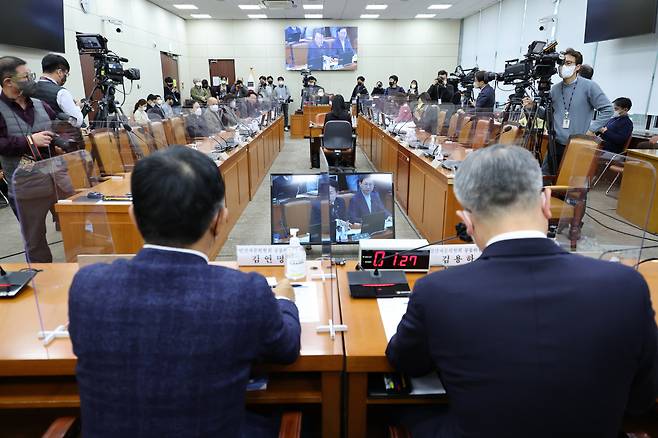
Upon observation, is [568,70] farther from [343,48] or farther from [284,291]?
[343,48]

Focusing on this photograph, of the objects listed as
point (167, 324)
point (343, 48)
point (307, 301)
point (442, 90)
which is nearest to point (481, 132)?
point (307, 301)

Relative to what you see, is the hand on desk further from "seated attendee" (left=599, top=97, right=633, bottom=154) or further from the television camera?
"seated attendee" (left=599, top=97, right=633, bottom=154)

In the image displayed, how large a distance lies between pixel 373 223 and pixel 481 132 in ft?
7.60

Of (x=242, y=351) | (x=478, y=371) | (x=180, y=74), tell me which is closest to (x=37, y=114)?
(x=242, y=351)

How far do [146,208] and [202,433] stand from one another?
1.56 feet

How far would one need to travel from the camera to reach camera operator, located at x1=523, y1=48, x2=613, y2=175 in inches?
156

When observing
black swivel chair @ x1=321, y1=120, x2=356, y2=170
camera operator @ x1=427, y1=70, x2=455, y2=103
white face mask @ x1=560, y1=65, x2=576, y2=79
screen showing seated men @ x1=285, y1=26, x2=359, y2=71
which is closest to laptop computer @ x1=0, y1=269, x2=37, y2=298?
white face mask @ x1=560, y1=65, x2=576, y2=79

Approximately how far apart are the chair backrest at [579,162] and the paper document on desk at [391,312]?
1448mm

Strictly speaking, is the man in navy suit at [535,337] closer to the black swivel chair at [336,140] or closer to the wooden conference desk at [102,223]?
Answer: the wooden conference desk at [102,223]

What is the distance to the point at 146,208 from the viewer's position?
907 mm

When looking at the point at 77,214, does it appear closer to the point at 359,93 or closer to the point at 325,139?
the point at 325,139

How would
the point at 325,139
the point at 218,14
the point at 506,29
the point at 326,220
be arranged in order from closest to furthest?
the point at 326,220 < the point at 325,139 < the point at 506,29 < the point at 218,14

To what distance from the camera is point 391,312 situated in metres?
1.45

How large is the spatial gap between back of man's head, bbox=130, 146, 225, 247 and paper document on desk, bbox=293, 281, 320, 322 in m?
0.60
